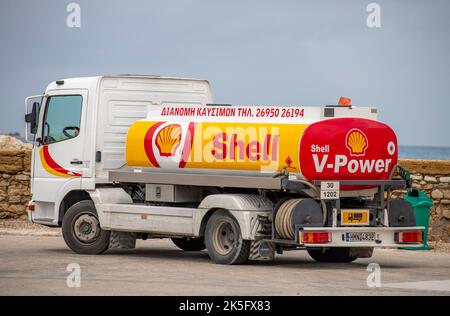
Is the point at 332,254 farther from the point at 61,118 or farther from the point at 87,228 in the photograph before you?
the point at 61,118

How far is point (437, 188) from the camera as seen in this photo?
77.5 ft

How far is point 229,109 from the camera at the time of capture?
18.6 m

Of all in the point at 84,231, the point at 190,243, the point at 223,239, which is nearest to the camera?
the point at 223,239

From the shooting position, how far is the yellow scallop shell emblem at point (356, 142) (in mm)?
17719

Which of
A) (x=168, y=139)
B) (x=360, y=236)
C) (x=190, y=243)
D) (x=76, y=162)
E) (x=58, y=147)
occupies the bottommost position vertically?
(x=190, y=243)

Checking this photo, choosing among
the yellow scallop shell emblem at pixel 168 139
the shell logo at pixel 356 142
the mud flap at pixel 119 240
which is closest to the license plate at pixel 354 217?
the shell logo at pixel 356 142

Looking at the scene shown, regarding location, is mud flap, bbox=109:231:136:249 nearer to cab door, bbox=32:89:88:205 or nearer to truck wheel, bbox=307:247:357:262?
cab door, bbox=32:89:88:205

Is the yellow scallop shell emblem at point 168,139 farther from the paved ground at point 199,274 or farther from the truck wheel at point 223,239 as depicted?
the paved ground at point 199,274

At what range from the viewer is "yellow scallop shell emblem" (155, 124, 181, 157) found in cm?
1917

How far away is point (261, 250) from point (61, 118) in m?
4.84

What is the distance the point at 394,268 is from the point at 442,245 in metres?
4.82

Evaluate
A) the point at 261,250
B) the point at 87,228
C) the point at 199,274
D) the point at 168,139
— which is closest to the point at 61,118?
the point at 87,228
